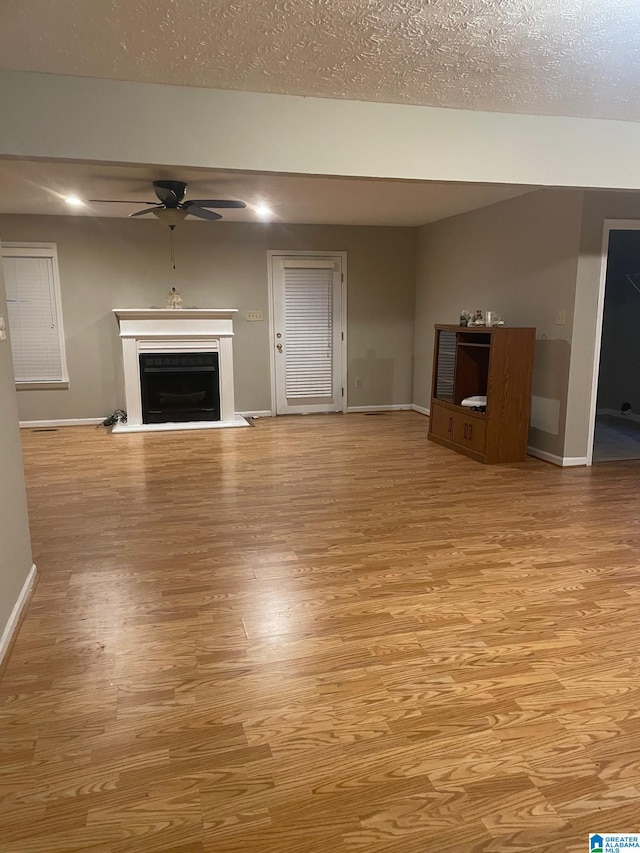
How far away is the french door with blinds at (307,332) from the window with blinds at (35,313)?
2557 mm

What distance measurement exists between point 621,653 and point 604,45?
2.39 m

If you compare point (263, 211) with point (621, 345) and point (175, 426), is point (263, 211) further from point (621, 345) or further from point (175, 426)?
point (621, 345)

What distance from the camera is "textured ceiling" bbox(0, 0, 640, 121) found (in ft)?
6.39

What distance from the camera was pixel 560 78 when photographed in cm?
256

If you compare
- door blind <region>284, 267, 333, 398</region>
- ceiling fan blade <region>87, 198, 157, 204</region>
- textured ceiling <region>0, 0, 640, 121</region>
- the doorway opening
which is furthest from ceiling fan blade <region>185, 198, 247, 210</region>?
the doorway opening

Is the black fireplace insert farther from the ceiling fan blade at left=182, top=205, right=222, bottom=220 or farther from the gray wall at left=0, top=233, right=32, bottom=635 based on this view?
the gray wall at left=0, top=233, right=32, bottom=635

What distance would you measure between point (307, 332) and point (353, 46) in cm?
512

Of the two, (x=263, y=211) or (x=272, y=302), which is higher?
(x=263, y=211)

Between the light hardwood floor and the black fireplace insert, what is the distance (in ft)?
9.01

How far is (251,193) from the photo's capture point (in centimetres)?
512

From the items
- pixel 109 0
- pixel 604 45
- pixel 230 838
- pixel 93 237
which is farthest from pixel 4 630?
pixel 93 237

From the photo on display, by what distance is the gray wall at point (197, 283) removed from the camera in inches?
260

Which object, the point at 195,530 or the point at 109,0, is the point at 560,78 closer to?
the point at 109,0

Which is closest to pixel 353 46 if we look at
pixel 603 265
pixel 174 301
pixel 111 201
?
pixel 603 265
